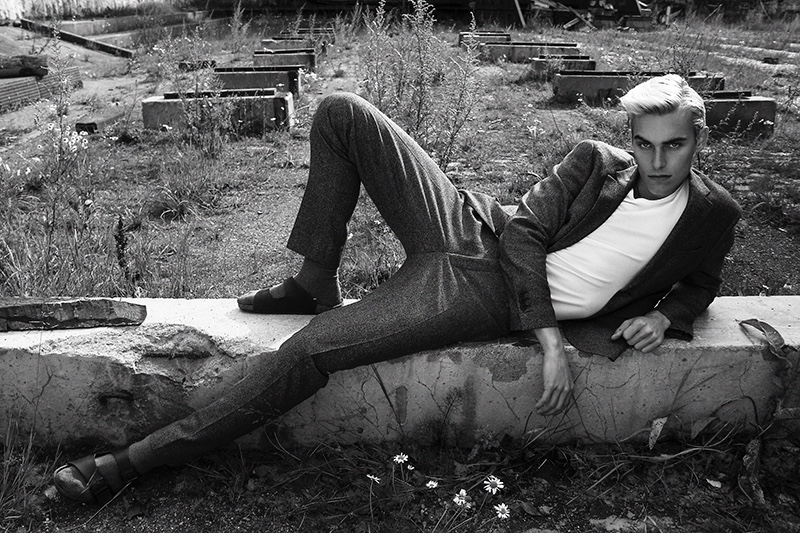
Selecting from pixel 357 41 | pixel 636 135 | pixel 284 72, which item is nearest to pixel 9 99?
pixel 284 72

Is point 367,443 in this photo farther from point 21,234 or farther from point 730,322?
point 21,234

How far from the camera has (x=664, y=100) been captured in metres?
2.16

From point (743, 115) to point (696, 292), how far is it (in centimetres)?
400

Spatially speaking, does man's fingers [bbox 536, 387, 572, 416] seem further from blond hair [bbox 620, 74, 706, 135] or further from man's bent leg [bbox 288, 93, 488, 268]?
blond hair [bbox 620, 74, 706, 135]

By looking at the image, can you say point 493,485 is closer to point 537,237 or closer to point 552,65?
point 537,237

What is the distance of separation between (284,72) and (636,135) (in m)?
5.29

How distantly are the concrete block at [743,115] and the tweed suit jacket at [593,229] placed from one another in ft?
12.2

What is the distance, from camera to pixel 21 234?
330 cm

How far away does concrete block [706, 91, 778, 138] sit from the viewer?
5746 mm

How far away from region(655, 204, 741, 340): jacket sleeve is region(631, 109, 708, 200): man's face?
0.85ft

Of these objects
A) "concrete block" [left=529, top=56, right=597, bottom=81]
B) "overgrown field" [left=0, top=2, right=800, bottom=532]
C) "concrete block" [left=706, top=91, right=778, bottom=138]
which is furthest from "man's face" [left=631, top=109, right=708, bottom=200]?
"concrete block" [left=529, top=56, right=597, bottom=81]

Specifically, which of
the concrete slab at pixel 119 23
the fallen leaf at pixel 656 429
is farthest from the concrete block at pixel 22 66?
the fallen leaf at pixel 656 429

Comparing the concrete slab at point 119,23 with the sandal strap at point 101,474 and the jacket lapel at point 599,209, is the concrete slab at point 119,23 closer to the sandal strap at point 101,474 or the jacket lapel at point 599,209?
the sandal strap at point 101,474

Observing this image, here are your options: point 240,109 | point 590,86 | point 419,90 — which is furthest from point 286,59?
point 419,90
